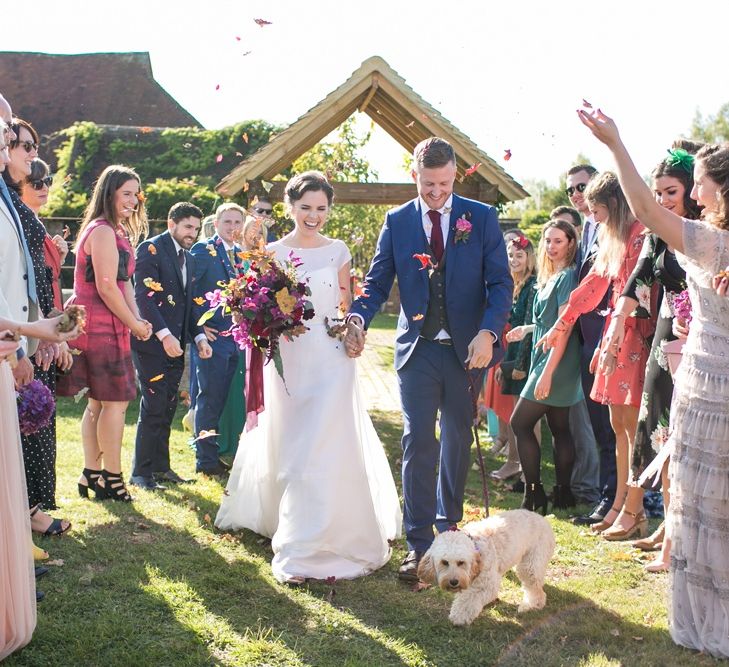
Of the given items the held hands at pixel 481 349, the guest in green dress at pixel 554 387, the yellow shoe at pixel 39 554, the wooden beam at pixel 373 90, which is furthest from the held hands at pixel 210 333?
the wooden beam at pixel 373 90

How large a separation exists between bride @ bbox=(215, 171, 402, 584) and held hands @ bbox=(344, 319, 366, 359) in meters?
0.18

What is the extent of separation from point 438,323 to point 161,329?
10.1ft

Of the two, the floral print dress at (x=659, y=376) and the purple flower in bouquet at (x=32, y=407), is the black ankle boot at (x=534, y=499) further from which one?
the purple flower in bouquet at (x=32, y=407)

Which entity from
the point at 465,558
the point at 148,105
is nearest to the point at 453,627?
the point at 465,558

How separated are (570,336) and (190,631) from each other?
3831 mm

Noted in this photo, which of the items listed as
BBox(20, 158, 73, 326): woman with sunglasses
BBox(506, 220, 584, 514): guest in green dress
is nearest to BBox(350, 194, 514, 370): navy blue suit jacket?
BBox(506, 220, 584, 514): guest in green dress

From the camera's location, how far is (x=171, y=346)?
7.14 m

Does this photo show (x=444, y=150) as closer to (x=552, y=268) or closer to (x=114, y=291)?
(x=552, y=268)

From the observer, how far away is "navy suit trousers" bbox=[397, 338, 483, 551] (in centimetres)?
524

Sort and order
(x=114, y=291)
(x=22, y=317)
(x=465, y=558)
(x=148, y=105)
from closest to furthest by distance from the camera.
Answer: (x=465, y=558)
(x=22, y=317)
(x=114, y=291)
(x=148, y=105)

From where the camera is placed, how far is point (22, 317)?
Answer: 454cm

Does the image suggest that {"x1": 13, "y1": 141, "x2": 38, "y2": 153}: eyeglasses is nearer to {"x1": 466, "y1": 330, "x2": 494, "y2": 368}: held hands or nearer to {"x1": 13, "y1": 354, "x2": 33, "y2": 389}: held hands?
{"x1": 13, "y1": 354, "x2": 33, "y2": 389}: held hands

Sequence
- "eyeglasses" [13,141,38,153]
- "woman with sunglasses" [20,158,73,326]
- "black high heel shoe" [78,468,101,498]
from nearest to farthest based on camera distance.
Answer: "eyeglasses" [13,141,38,153] < "woman with sunglasses" [20,158,73,326] < "black high heel shoe" [78,468,101,498]

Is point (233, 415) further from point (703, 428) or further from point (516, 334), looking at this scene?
point (703, 428)
